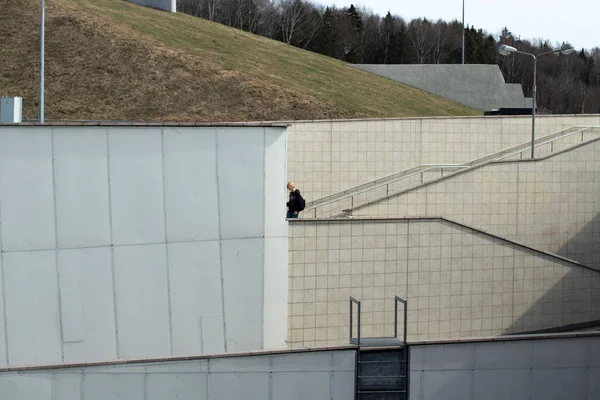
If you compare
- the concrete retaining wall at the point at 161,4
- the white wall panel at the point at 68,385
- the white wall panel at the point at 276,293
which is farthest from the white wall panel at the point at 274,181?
the concrete retaining wall at the point at 161,4

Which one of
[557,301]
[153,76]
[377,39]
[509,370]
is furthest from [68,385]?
A: [377,39]

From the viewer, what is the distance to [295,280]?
18219mm

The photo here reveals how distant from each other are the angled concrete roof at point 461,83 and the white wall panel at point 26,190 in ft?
132

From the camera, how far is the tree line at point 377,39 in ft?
257

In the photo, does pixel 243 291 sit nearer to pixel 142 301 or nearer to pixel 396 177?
pixel 142 301

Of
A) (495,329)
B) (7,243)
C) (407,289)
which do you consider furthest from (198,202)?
(495,329)

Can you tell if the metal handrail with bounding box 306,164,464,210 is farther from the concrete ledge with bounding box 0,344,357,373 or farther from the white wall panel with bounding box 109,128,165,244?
the concrete ledge with bounding box 0,344,357,373

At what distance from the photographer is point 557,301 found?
21047mm

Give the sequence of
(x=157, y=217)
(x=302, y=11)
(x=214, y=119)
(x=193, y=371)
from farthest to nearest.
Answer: (x=302, y=11) < (x=214, y=119) < (x=157, y=217) < (x=193, y=371)

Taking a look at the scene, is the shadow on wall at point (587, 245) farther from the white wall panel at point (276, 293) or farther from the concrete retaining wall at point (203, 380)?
the concrete retaining wall at point (203, 380)

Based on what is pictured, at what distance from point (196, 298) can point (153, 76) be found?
77.2 feet

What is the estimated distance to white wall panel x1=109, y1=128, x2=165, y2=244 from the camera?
1534 cm

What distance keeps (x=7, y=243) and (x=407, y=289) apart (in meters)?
8.41

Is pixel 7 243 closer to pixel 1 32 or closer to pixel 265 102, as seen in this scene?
pixel 265 102
